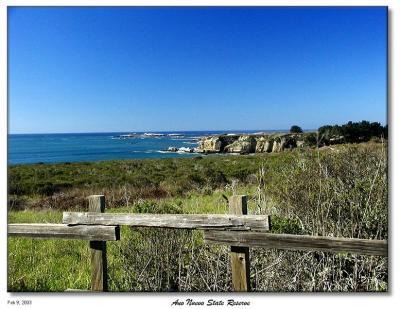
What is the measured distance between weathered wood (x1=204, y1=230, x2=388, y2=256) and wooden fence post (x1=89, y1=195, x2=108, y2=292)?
3.14ft

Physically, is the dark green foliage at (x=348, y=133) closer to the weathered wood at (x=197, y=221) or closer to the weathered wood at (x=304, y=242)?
the weathered wood at (x=304, y=242)

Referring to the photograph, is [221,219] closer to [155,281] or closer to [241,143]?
[155,281]

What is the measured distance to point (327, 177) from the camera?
4680 mm

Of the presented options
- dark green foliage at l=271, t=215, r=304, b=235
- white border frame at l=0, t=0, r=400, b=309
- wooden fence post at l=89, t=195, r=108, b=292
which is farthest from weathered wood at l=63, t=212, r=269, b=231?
dark green foliage at l=271, t=215, r=304, b=235

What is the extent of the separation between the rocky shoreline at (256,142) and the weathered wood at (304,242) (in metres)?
2.39

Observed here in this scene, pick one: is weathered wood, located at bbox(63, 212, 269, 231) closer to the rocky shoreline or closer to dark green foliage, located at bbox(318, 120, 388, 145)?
dark green foliage, located at bbox(318, 120, 388, 145)

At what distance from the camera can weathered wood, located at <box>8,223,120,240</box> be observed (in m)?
3.61

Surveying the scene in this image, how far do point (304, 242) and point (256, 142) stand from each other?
550cm

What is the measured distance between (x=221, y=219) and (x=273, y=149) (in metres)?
5.13

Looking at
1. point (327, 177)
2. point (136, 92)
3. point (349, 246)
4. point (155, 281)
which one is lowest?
point (155, 281)

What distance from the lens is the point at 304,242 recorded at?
10.9 feet
